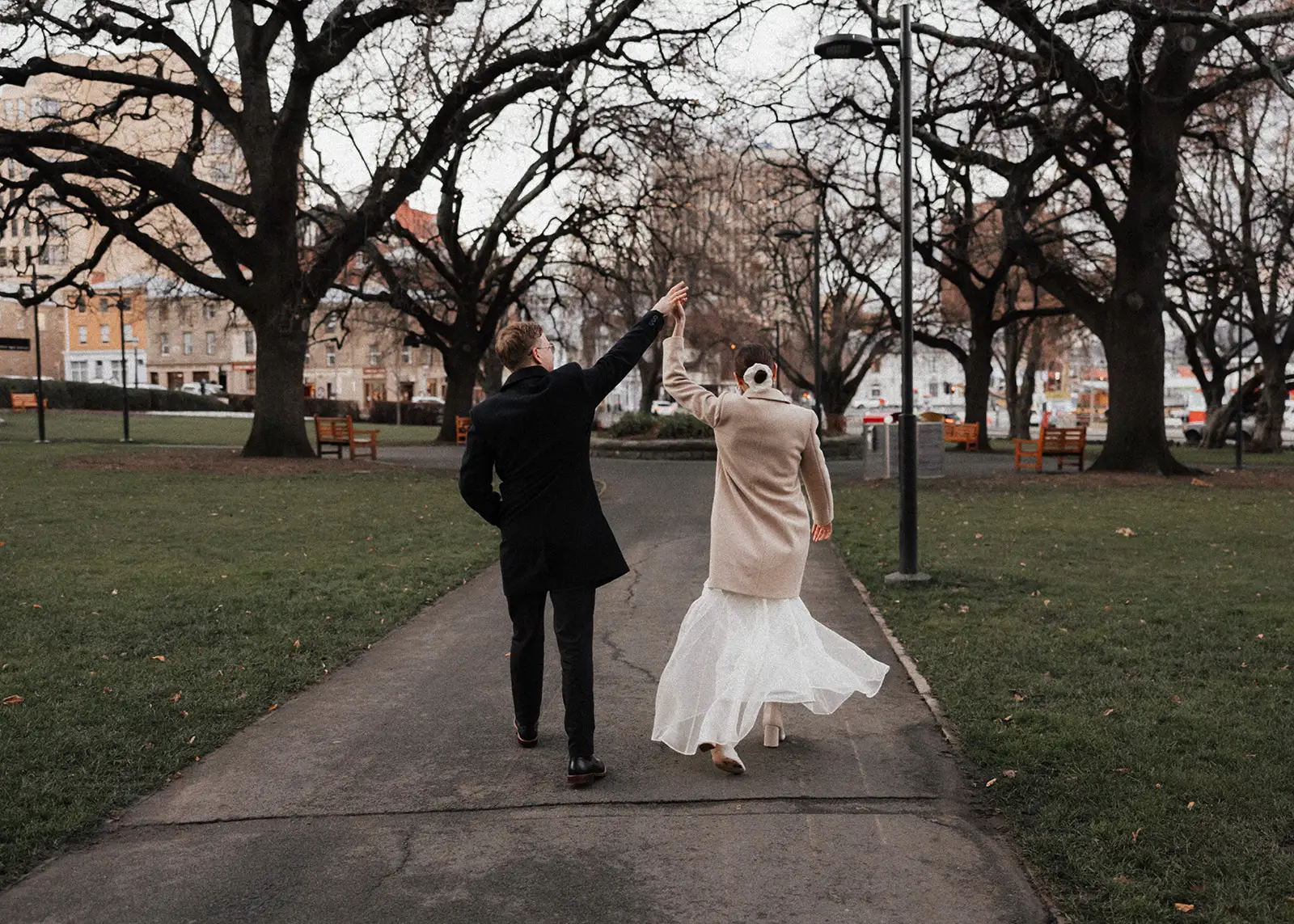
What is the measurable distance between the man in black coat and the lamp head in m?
7.69

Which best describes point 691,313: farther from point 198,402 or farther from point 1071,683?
point 1071,683

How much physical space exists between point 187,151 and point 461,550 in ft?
53.7

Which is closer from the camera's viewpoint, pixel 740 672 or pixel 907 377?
pixel 740 672

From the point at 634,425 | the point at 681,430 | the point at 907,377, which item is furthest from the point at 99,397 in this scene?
the point at 907,377

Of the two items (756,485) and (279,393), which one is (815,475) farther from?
(279,393)

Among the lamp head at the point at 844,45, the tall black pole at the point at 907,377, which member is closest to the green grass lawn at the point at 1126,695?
the tall black pole at the point at 907,377

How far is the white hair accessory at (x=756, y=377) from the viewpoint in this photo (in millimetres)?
5145

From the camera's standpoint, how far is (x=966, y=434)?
1399 inches

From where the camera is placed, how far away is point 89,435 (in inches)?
1347

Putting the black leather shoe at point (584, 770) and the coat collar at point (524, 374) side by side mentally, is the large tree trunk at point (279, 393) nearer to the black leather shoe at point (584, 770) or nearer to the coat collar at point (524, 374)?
the coat collar at point (524, 374)

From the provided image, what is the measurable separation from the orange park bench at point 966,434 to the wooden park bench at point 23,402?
118 ft

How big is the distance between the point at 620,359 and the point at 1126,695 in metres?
3.26

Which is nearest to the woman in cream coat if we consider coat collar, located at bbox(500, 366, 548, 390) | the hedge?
coat collar, located at bbox(500, 366, 548, 390)

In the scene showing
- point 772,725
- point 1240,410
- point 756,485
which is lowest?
point 772,725
